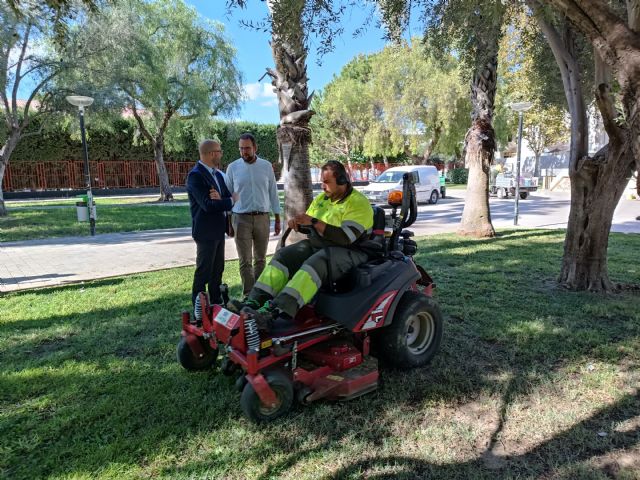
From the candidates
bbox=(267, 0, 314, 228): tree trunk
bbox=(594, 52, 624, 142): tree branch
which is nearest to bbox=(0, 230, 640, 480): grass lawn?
bbox=(594, 52, 624, 142): tree branch

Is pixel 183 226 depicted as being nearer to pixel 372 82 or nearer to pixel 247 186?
pixel 247 186

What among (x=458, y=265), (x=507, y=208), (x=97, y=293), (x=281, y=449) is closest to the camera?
(x=281, y=449)

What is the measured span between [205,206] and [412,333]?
221 centimetres

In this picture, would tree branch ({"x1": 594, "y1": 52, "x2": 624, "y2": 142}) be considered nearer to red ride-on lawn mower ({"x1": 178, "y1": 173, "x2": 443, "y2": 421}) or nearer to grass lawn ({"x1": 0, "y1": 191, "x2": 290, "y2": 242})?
red ride-on lawn mower ({"x1": 178, "y1": 173, "x2": 443, "y2": 421})

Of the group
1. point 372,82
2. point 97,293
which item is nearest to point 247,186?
point 97,293

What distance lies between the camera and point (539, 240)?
10555 mm

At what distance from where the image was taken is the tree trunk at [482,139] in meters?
10.2

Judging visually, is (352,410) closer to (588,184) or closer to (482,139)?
(588,184)

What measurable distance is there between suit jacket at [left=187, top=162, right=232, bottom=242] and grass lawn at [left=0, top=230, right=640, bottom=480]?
3.56ft

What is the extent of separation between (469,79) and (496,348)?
26.7 feet

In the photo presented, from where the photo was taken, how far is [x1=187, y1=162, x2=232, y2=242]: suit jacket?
4.39 metres

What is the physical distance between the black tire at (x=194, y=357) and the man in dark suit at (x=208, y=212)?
0.91 metres

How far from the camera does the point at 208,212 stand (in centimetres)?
450

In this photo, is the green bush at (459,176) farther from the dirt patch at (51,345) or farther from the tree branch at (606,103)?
the dirt patch at (51,345)
